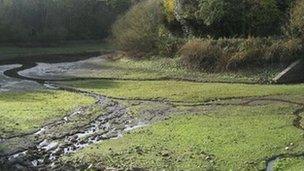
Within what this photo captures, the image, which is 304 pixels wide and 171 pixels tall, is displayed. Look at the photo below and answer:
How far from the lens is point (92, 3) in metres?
83.6

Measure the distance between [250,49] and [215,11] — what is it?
5.83 meters

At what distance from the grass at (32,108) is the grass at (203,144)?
4.93 meters

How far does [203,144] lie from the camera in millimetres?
19750

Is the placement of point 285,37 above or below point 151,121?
above

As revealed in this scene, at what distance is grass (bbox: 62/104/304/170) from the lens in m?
18.0

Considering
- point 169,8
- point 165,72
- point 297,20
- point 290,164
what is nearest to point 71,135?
point 290,164

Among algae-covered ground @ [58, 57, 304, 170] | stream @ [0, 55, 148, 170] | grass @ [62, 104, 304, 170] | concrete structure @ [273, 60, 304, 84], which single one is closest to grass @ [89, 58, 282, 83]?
concrete structure @ [273, 60, 304, 84]

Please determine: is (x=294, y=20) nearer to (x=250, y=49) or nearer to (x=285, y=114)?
(x=250, y=49)

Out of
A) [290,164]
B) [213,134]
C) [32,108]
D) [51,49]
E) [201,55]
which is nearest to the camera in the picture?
[290,164]

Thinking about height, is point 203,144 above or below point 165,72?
above

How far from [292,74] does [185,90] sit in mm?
6526

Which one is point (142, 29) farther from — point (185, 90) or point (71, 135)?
point (71, 135)

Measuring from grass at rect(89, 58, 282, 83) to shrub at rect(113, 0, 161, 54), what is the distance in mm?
1689

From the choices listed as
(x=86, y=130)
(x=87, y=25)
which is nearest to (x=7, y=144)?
(x=86, y=130)
